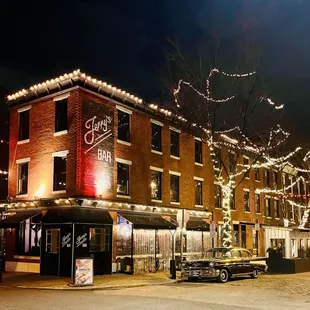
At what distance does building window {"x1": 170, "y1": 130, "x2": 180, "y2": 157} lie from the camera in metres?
29.4

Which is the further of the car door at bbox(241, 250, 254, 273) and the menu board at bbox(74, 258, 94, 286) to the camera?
the car door at bbox(241, 250, 254, 273)

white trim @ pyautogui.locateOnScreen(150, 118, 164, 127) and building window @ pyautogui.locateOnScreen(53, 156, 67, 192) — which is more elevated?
white trim @ pyautogui.locateOnScreen(150, 118, 164, 127)

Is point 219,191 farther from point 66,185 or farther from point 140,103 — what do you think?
point 66,185

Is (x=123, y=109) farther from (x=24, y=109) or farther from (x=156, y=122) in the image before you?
(x=24, y=109)

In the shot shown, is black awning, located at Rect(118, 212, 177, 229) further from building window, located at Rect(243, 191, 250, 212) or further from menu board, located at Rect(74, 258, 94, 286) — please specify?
building window, located at Rect(243, 191, 250, 212)

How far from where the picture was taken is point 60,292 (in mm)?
16281

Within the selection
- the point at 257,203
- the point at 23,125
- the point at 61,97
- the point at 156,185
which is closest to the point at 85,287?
the point at 61,97

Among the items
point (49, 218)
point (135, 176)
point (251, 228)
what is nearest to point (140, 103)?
point (135, 176)

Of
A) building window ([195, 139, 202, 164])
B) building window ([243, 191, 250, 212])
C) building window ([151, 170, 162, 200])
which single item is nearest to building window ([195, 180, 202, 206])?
building window ([195, 139, 202, 164])

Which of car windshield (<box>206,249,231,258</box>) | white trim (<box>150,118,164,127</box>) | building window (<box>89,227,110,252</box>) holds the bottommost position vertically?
car windshield (<box>206,249,231,258</box>)

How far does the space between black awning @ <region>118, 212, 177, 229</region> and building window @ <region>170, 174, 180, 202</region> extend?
2.68m

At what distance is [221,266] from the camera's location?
20.1 m

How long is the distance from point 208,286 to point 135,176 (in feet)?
28.9

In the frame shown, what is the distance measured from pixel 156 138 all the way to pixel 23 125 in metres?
7.75
